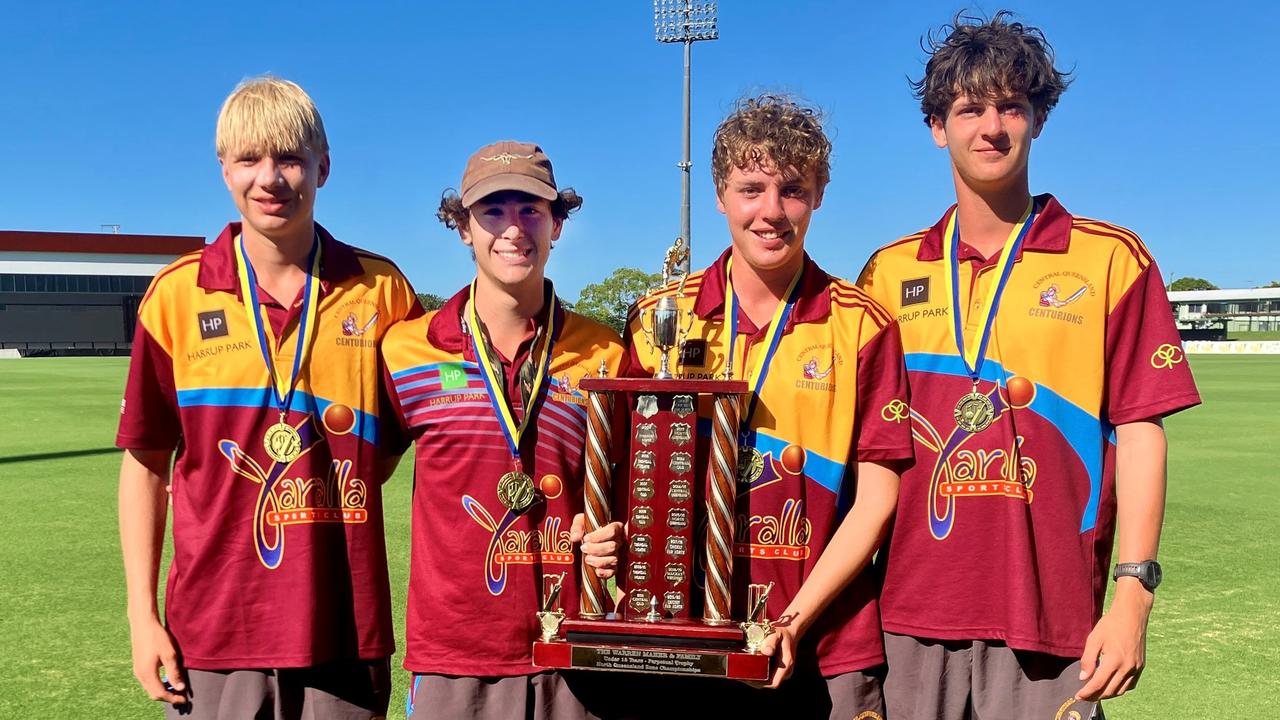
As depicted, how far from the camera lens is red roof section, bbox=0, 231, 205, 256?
224 ft

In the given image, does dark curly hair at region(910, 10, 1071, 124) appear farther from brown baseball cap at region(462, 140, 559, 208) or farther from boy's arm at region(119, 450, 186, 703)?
boy's arm at region(119, 450, 186, 703)

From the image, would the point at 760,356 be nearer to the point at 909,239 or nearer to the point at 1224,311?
the point at 909,239

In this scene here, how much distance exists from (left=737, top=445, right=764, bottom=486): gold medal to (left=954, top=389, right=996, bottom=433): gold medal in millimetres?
601

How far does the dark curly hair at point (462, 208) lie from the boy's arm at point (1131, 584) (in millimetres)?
1804

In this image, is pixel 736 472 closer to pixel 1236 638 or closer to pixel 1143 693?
pixel 1143 693

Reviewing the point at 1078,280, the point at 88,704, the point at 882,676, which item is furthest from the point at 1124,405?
the point at 88,704

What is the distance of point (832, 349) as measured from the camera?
2959 millimetres

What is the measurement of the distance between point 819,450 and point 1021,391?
0.62 m

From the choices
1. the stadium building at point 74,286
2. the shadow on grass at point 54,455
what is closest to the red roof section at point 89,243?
the stadium building at point 74,286

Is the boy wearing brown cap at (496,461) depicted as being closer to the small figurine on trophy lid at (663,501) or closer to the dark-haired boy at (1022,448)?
the small figurine on trophy lid at (663,501)

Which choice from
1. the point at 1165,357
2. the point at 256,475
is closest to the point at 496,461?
the point at 256,475

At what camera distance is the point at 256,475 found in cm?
296

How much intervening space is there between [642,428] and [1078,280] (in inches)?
53.2

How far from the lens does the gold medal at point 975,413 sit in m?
2.97
